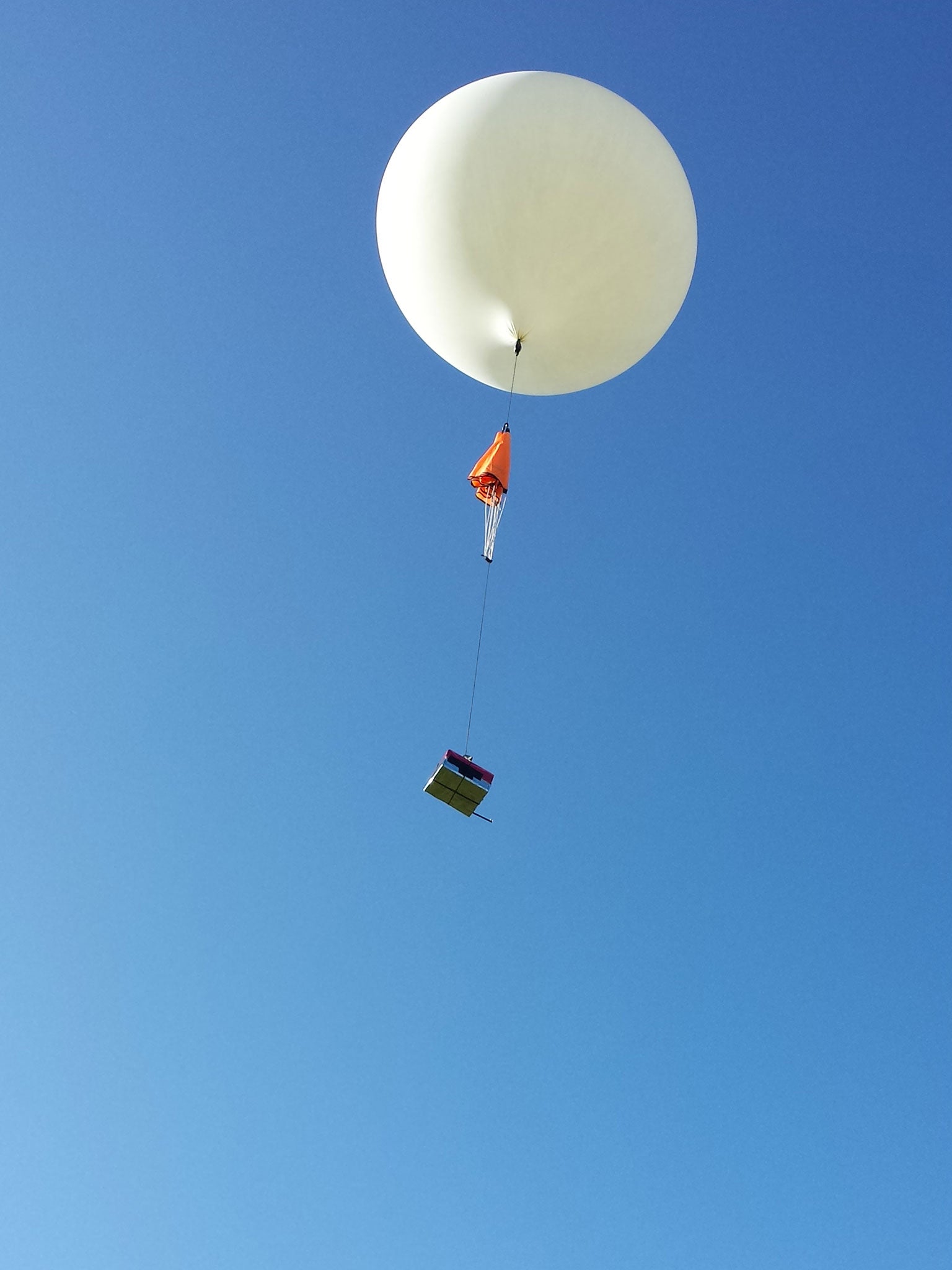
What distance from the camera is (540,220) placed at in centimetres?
1071

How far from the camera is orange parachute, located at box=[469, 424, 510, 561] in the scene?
11.4 m

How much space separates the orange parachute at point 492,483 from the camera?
11422 mm

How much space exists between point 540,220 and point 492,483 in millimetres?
2675

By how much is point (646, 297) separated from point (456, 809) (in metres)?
5.74

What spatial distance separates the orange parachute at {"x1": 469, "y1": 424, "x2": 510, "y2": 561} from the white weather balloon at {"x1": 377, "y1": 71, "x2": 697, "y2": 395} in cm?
129

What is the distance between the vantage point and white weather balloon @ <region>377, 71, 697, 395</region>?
10680 mm

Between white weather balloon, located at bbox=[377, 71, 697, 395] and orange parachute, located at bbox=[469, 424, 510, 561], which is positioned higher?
white weather balloon, located at bbox=[377, 71, 697, 395]

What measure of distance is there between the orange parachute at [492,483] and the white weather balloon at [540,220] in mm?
1293

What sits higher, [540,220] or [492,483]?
[540,220]

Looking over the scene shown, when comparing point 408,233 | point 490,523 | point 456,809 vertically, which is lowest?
point 456,809

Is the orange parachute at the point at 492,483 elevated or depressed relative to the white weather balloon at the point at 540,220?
depressed

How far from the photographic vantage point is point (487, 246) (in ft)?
35.9

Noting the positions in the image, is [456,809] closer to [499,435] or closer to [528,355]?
[499,435]

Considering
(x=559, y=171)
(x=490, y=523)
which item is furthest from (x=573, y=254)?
(x=490, y=523)
